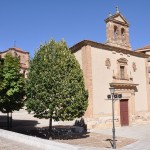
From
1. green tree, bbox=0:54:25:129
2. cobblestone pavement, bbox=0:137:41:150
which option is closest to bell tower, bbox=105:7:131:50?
green tree, bbox=0:54:25:129

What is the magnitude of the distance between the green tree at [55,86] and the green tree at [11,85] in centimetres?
186

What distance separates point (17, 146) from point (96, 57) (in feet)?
36.2

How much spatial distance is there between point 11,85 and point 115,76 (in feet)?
30.6

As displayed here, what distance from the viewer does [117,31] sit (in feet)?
79.6

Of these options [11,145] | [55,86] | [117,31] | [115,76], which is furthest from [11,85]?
[117,31]

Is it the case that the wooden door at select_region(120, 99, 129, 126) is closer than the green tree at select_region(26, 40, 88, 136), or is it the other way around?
the green tree at select_region(26, 40, 88, 136)

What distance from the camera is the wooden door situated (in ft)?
77.4

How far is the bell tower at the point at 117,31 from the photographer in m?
23.6

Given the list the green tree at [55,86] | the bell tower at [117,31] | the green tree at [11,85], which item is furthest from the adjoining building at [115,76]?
the green tree at [11,85]

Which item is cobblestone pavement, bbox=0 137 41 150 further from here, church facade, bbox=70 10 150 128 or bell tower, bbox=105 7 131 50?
bell tower, bbox=105 7 131 50

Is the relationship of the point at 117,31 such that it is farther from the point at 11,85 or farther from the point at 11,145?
the point at 11,145

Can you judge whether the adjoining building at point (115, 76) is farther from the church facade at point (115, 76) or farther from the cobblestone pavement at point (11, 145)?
the cobblestone pavement at point (11, 145)

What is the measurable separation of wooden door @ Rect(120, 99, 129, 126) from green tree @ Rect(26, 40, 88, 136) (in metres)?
8.17

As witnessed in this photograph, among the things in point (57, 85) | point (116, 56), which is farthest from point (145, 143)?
point (116, 56)
